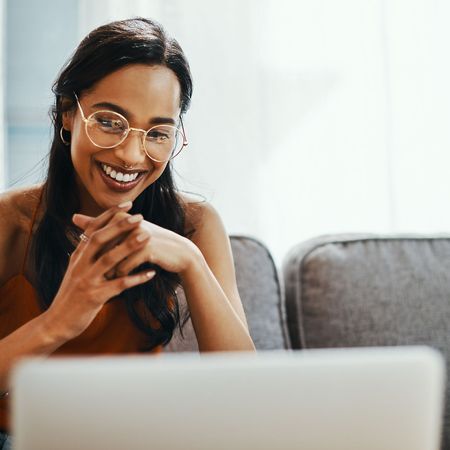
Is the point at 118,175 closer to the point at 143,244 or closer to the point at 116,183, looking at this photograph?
the point at 116,183

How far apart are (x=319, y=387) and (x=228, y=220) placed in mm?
1825

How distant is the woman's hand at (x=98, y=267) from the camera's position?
1267mm

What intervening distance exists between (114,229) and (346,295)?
2.39 ft

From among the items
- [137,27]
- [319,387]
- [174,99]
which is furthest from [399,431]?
[137,27]

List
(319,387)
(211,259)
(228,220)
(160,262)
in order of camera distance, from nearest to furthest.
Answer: (319,387)
(160,262)
(211,259)
(228,220)

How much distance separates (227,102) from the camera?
8.09 ft

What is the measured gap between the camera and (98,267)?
1.28 meters

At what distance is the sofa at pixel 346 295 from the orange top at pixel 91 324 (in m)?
0.11

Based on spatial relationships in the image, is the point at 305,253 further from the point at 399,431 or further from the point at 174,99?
the point at 399,431

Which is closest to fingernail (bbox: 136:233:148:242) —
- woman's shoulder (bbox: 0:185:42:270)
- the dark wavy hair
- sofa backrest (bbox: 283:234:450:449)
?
the dark wavy hair

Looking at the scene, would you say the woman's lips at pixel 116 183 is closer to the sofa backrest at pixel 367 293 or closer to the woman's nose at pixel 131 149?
the woman's nose at pixel 131 149

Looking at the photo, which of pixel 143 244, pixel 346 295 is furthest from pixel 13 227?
pixel 346 295

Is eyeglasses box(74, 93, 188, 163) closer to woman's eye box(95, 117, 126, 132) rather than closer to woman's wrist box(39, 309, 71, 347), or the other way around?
woman's eye box(95, 117, 126, 132)

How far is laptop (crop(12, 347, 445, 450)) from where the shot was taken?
608mm
